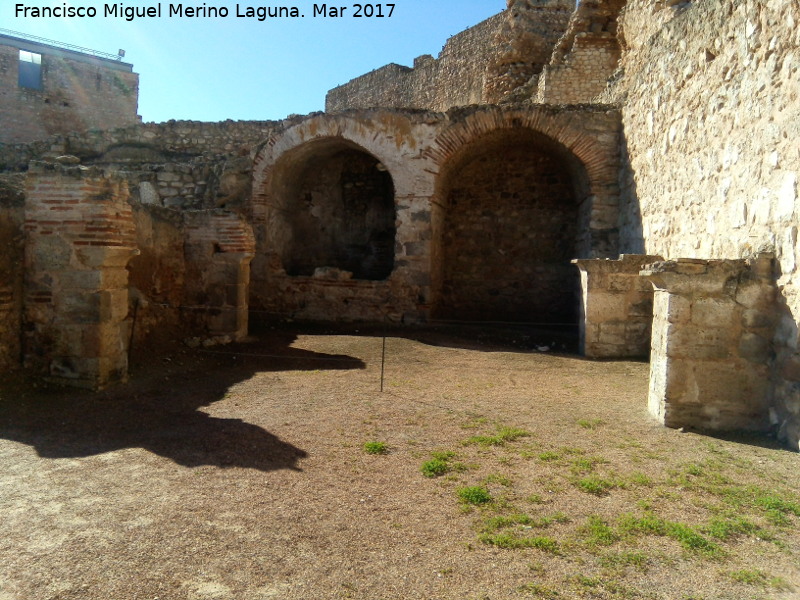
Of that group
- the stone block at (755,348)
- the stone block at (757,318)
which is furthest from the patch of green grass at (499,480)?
the stone block at (757,318)

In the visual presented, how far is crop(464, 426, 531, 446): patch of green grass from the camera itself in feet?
13.4

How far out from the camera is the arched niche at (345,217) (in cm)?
1283

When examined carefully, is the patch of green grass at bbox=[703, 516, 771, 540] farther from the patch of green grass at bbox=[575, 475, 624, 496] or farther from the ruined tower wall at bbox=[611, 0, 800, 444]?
the ruined tower wall at bbox=[611, 0, 800, 444]

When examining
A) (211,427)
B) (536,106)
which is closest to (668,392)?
(211,427)

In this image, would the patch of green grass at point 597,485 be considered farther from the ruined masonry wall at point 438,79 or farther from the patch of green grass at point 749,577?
the ruined masonry wall at point 438,79

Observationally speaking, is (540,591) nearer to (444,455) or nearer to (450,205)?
(444,455)

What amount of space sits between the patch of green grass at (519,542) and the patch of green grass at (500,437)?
4.44 feet

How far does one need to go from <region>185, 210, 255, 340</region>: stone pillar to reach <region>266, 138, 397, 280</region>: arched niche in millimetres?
4348

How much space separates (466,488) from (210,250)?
19.8 feet

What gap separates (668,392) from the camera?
4305 mm

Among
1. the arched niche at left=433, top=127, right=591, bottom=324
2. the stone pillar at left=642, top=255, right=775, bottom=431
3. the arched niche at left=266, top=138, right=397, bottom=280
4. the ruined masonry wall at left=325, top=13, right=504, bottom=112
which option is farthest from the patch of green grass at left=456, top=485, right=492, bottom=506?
the ruined masonry wall at left=325, top=13, right=504, bottom=112

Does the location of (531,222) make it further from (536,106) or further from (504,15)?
(504,15)

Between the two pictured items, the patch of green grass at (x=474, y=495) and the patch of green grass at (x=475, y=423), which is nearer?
the patch of green grass at (x=474, y=495)

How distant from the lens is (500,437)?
4.18 meters
